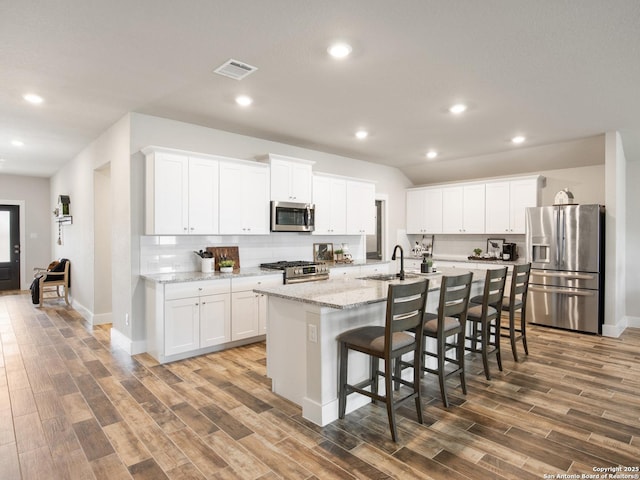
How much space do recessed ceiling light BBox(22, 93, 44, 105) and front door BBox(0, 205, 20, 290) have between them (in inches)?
256

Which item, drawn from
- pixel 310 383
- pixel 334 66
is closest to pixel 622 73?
pixel 334 66

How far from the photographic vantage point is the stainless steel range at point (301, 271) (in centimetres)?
489

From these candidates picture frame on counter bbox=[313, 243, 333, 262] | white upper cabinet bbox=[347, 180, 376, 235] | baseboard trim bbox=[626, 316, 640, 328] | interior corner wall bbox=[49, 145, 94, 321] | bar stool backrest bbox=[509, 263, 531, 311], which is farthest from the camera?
white upper cabinet bbox=[347, 180, 376, 235]

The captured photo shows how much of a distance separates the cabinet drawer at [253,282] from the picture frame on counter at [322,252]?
4.61 ft

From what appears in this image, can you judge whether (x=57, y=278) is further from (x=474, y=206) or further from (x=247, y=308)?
(x=474, y=206)

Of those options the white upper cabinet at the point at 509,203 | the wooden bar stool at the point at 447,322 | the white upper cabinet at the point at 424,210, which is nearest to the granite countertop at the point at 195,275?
the wooden bar stool at the point at 447,322

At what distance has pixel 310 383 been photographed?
8.98ft

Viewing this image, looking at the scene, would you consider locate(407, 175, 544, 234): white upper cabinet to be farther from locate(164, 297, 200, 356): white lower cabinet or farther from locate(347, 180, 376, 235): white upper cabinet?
locate(164, 297, 200, 356): white lower cabinet

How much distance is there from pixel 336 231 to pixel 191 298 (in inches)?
107

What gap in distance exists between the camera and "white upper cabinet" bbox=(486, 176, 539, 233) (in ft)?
Result: 20.8

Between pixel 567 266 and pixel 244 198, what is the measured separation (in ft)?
15.2

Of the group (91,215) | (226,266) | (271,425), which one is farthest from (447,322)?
(91,215)

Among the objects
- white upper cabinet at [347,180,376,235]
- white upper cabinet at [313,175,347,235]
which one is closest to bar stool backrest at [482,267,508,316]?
white upper cabinet at [313,175,347,235]

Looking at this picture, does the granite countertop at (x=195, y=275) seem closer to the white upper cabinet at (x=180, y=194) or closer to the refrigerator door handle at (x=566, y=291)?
the white upper cabinet at (x=180, y=194)
